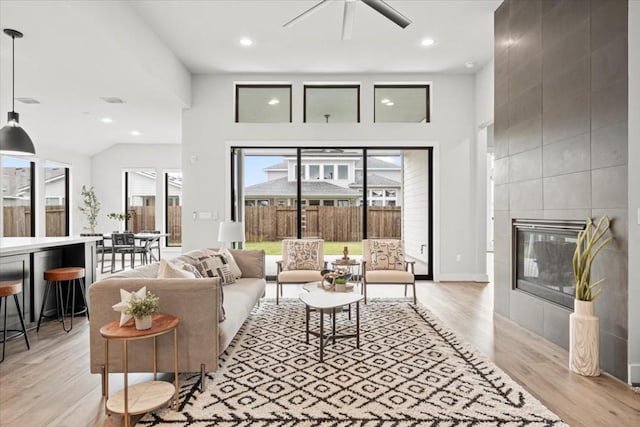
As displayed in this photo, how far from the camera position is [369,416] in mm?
2148

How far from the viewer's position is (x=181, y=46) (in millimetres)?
5242

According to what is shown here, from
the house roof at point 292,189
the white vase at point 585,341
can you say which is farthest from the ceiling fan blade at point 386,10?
the house roof at point 292,189

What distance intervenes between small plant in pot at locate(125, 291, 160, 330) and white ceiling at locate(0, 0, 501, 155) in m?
2.74

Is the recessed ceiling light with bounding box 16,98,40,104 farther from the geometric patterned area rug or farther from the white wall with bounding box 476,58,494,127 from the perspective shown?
the white wall with bounding box 476,58,494,127

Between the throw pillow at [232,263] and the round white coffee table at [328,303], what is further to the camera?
the throw pillow at [232,263]

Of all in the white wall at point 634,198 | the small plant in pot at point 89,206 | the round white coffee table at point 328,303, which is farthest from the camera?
the small plant in pot at point 89,206

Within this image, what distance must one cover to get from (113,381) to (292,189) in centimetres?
439

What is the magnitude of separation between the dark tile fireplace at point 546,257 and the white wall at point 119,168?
8.27m

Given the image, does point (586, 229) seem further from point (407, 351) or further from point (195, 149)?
point (195, 149)

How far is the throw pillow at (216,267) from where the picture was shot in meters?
3.72

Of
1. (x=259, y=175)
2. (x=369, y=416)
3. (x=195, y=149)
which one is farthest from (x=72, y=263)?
(x=369, y=416)

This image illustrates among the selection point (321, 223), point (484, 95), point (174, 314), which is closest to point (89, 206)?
point (321, 223)

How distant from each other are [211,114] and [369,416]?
5.51 m

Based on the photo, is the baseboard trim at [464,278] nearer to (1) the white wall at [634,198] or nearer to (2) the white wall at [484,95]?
(2) the white wall at [484,95]
